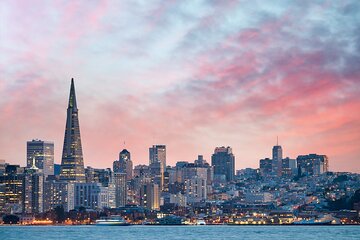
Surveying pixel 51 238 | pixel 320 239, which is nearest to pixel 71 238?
pixel 51 238

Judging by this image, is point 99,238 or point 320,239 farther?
point 99,238

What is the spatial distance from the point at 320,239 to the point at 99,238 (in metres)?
37.0

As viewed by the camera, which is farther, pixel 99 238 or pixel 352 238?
pixel 99 238

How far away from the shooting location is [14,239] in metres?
148

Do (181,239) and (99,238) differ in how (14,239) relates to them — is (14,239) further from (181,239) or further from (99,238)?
(181,239)

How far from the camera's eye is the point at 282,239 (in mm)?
140375

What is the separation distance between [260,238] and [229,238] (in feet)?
16.7

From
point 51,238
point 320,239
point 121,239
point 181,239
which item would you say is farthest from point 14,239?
point 320,239

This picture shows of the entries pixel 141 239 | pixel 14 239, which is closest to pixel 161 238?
pixel 141 239

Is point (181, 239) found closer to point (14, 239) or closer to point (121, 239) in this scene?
point (121, 239)

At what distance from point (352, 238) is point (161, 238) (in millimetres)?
30904

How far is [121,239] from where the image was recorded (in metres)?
147

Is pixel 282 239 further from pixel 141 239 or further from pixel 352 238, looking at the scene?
pixel 141 239

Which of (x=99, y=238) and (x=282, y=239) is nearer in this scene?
(x=282, y=239)
